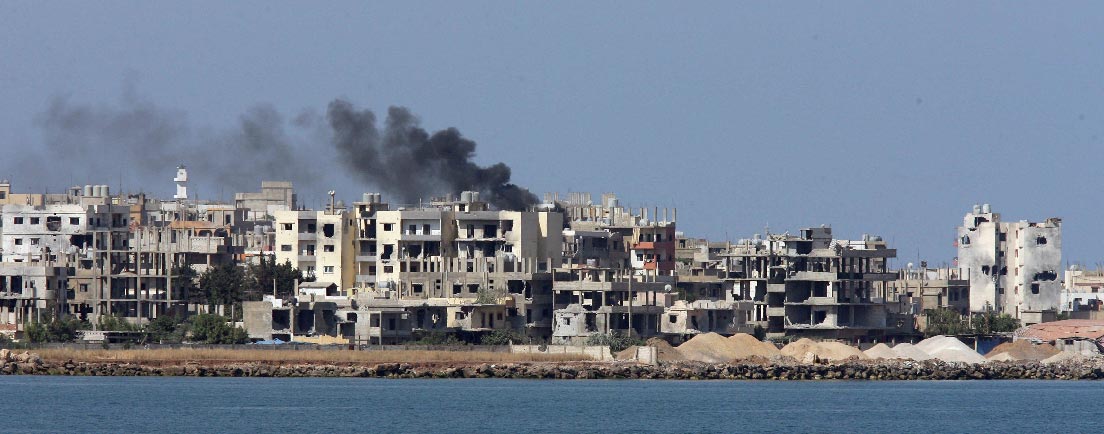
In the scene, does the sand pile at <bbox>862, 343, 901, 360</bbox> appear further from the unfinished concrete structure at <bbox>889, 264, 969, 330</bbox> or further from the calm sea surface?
the unfinished concrete structure at <bbox>889, 264, 969, 330</bbox>

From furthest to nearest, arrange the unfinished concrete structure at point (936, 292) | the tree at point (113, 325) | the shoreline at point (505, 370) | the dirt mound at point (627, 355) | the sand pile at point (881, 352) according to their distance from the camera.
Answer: the unfinished concrete structure at point (936, 292) → the tree at point (113, 325) → the sand pile at point (881, 352) → the dirt mound at point (627, 355) → the shoreline at point (505, 370)

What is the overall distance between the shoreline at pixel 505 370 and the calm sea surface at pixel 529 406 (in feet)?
2.01

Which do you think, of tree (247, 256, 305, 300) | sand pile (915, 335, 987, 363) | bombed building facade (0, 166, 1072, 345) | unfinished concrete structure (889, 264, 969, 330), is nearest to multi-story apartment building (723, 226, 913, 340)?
bombed building facade (0, 166, 1072, 345)

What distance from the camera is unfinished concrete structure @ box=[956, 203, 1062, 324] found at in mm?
155125

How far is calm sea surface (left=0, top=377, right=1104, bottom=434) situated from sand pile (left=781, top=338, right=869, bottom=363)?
3493 mm

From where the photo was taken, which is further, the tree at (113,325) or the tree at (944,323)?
the tree at (944,323)

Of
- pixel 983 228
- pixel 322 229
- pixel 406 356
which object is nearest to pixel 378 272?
pixel 322 229

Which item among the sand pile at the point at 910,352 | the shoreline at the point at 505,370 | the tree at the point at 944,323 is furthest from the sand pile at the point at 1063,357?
the shoreline at the point at 505,370

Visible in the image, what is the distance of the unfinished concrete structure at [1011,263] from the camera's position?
155125 mm

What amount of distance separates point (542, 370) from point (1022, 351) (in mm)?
29270

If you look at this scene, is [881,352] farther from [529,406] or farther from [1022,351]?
[529,406]

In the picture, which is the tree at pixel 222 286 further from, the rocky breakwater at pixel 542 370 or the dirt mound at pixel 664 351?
the dirt mound at pixel 664 351

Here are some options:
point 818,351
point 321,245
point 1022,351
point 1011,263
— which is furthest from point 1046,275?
point 321,245

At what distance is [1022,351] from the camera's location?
410 ft
